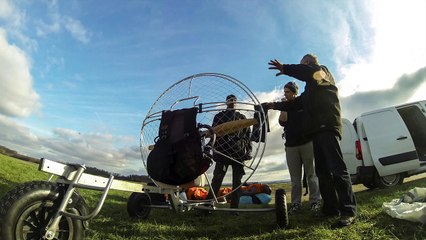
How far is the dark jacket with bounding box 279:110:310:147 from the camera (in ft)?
20.7

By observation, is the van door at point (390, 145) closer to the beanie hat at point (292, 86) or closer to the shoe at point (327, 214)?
the beanie hat at point (292, 86)

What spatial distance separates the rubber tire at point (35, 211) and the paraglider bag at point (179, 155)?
127cm

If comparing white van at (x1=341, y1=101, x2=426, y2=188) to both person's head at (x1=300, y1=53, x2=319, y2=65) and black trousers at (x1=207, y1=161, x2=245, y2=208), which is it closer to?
black trousers at (x1=207, y1=161, x2=245, y2=208)

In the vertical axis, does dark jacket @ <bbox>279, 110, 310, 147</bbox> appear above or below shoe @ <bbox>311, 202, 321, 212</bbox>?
above

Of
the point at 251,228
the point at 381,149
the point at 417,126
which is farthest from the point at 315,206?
the point at 417,126

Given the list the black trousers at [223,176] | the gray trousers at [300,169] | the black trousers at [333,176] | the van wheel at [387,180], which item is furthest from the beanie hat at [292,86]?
the van wheel at [387,180]

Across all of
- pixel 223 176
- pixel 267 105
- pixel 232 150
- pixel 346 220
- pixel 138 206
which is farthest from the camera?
pixel 223 176

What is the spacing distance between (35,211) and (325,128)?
3.78m

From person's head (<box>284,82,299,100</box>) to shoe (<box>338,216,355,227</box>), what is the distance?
8.82ft

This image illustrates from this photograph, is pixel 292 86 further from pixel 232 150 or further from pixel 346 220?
pixel 346 220

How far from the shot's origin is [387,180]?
32.9ft

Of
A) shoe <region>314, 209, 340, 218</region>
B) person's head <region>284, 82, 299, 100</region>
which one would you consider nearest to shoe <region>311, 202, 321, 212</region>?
shoe <region>314, 209, 340, 218</region>

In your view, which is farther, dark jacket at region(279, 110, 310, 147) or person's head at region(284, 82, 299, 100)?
person's head at region(284, 82, 299, 100)

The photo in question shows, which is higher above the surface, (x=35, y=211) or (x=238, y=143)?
(x=238, y=143)
